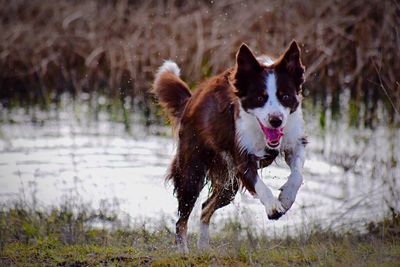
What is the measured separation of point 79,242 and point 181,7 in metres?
9.55

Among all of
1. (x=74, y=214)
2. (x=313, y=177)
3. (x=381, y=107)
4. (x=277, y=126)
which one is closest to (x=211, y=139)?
(x=277, y=126)

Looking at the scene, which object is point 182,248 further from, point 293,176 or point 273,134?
point 273,134

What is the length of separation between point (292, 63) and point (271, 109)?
49 centimetres

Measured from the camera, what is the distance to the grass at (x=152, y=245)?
21.7 ft

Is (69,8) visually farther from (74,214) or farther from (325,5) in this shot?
(74,214)

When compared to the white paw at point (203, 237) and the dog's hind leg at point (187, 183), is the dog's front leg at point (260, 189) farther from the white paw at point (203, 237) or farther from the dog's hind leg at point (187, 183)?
the white paw at point (203, 237)

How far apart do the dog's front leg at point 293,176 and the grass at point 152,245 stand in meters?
0.42

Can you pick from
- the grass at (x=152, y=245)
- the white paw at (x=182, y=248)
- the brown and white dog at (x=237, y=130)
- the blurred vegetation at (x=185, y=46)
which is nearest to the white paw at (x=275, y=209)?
the brown and white dog at (x=237, y=130)

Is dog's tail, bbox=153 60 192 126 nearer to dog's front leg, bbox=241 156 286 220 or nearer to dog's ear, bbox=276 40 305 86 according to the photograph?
dog's front leg, bbox=241 156 286 220

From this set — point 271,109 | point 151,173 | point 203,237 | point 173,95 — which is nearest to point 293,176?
point 271,109

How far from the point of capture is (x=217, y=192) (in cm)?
796

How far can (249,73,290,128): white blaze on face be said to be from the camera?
6.68 metres

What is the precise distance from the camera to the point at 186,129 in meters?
7.83

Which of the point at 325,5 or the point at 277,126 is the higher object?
the point at 325,5
